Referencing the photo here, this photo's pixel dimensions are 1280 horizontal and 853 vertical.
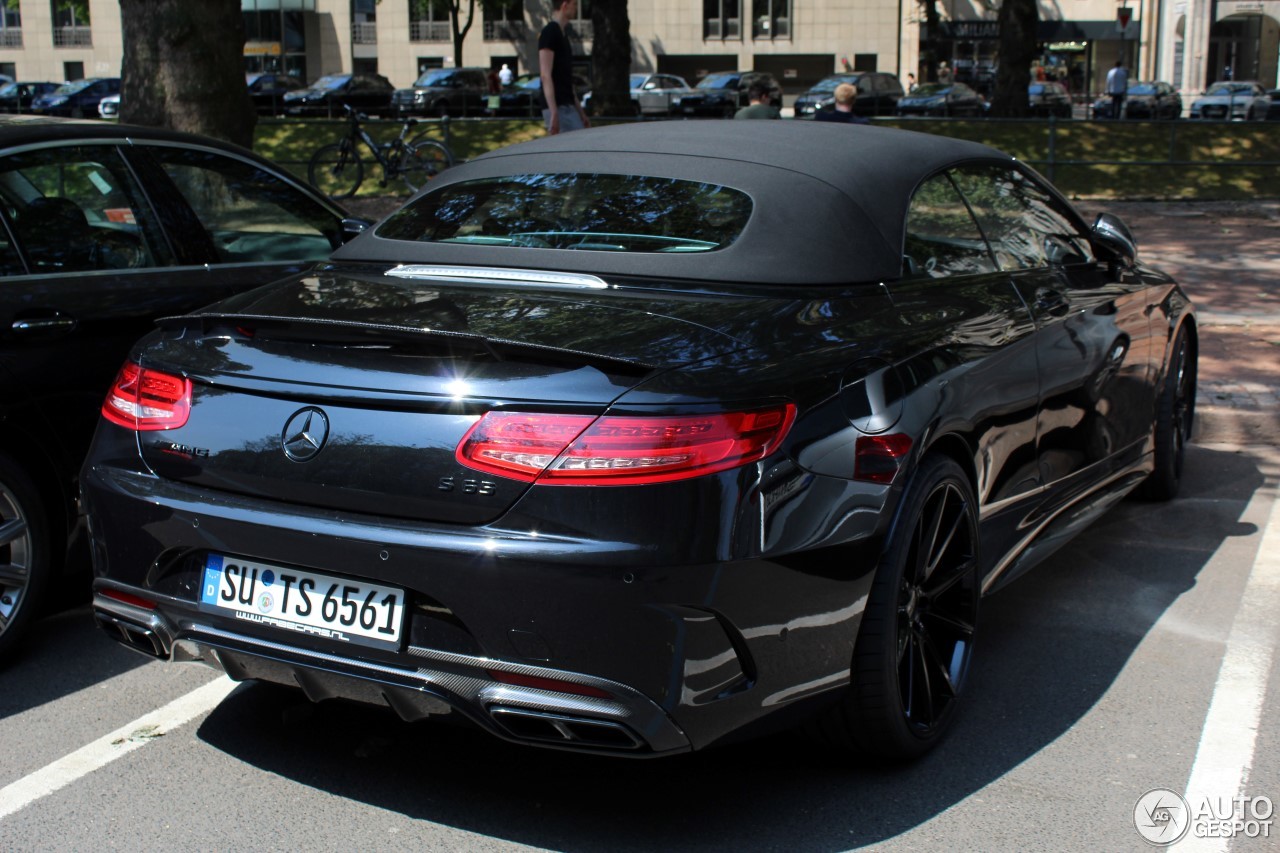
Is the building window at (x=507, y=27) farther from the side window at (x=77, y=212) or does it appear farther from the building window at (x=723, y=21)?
the side window at (x=77, y=212)

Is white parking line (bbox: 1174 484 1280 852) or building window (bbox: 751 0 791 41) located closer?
white parking line (bbox: 1174 484 1280 852)

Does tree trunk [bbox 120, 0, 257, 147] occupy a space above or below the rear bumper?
above

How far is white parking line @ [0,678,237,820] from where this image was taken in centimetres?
342

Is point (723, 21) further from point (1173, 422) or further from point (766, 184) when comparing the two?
point (766, 184)

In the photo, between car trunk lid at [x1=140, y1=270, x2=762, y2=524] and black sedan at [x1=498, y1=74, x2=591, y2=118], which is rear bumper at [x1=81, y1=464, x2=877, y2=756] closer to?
car trunk lid at [x1=140, y1=270, x2=762, y2=524]

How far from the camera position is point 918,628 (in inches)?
141

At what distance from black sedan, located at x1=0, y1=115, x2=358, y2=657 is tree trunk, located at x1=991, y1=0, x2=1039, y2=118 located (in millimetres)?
20480

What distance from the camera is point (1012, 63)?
23.9 m

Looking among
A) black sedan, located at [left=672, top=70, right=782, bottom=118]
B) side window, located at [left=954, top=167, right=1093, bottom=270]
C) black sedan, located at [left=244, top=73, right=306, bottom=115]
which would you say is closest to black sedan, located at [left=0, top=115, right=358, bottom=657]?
side window, located at [left=954, top=167, right=1093, bottom=270]

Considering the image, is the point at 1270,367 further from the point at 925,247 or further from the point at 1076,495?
the point at 925,247

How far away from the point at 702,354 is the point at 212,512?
1.13 metres

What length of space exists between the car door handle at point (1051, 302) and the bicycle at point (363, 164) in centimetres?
1419

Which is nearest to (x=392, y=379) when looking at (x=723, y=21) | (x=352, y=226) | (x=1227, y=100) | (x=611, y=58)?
(x=352, y=226)

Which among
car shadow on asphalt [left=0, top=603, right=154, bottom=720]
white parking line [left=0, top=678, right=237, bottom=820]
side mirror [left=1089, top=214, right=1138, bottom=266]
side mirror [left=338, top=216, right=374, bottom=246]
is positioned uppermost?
side mirror [left=338, top=216, right=374, bottom=246]
